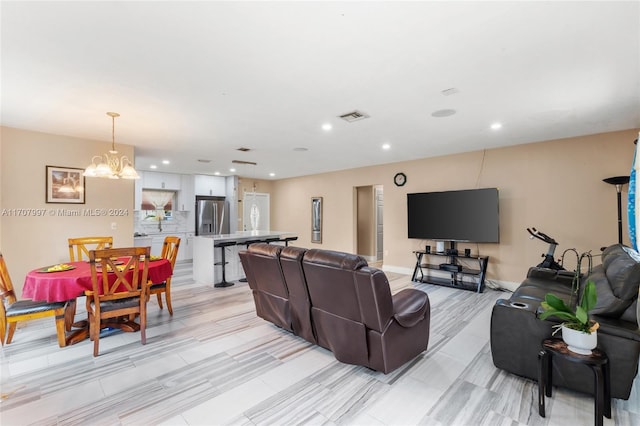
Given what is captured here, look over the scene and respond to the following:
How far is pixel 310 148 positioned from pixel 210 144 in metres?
1.70

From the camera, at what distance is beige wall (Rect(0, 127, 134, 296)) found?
3854 mm

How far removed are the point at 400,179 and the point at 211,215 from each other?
5416 millimetres

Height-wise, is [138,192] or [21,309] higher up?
[138,192]

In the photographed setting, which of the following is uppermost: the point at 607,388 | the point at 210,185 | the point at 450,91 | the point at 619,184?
the point at 450,91

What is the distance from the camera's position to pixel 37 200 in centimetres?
405

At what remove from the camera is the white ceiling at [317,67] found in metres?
1.71

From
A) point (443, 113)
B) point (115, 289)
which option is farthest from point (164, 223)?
point (443, 113)

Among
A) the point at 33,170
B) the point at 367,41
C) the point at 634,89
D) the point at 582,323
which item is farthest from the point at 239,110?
the point at 634,89

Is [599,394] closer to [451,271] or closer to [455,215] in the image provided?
[451,271]

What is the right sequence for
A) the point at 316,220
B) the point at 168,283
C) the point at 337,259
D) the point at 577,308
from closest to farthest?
1. the point at 577,308
2. the point at 337,259
3. the point at 168,283
4. the point at 316,220

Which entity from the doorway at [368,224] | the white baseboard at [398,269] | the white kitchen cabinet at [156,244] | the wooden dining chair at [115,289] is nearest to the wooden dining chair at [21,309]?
the wooden dining chair at [115,289]

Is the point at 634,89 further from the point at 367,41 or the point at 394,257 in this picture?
the point at 394,257

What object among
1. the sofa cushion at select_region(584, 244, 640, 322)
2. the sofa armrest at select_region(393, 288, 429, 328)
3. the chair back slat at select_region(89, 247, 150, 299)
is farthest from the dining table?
the sofa cushion at select_region(584, 244, 640, 322)

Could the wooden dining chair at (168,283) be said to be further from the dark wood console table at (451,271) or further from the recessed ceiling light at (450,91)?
the dark wood console table at (451,271)
